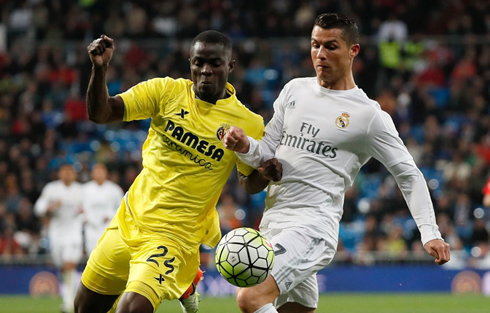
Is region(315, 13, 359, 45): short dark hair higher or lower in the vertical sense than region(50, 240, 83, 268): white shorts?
higher

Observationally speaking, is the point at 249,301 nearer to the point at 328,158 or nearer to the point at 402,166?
the point at 328,158

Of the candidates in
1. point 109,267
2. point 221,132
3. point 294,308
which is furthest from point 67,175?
point 221,132

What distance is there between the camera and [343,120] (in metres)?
5.68

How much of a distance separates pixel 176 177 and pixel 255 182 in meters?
0.58

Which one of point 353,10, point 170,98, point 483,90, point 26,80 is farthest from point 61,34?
point 170,98

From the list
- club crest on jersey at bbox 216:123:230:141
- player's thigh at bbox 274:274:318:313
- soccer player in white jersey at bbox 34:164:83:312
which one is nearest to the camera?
club crest on jersey at bbox 216:123:230:141

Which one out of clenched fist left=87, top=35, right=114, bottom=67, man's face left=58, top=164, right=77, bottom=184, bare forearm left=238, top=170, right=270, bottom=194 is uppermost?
clenched fist left=87, top=35, right=114, bottom=67

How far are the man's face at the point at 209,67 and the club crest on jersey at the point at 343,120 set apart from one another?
85cm

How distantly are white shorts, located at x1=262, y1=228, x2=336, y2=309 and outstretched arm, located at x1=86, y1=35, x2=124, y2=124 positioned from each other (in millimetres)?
1350

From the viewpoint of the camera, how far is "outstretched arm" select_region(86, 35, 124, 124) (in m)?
5.00

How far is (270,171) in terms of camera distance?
Answer: 18.4 feet

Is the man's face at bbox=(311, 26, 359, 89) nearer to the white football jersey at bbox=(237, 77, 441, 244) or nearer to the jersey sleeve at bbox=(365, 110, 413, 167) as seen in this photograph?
the white football jersey at bbox=(237, 77, 441, 244)

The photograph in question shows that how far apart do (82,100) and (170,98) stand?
44.6ft

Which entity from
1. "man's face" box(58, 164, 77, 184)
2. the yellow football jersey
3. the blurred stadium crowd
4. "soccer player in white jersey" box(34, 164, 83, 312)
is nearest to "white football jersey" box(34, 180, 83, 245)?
"soccer player in white jersey" box(34, 164, 83, 312)
